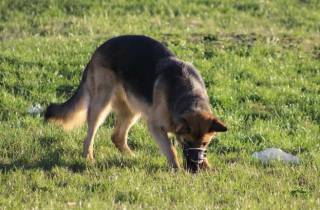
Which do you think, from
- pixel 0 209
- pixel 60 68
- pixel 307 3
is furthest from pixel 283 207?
pixel 307 3

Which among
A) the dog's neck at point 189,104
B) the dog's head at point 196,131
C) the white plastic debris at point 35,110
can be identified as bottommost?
the white plastic debris at point 35,110

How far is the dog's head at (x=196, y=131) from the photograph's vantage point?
26.8 feet

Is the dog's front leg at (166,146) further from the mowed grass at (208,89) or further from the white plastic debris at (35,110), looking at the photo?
the white plastic debris at (35,110)

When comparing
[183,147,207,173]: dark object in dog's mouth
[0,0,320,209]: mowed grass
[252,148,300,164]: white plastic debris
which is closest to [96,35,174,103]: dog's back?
[0,0,320,209]: mowed grass

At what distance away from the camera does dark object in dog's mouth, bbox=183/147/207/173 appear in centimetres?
830

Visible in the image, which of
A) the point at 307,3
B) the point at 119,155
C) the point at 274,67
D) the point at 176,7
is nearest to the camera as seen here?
the point at 119,155

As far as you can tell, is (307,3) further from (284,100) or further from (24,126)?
(24,126)

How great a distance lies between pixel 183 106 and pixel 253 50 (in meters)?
6.19

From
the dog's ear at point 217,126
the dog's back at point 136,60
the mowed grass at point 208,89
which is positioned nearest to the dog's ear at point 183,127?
the dog's ear at point 217,126

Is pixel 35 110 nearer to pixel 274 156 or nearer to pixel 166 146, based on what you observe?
pixel 166 146

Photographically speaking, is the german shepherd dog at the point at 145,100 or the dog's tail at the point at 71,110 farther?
the dog's tail at the point at 71,110

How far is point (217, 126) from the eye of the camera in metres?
8.11

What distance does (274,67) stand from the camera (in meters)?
13.8

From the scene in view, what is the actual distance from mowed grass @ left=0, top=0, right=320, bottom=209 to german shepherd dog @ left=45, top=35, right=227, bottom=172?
0.27 m
